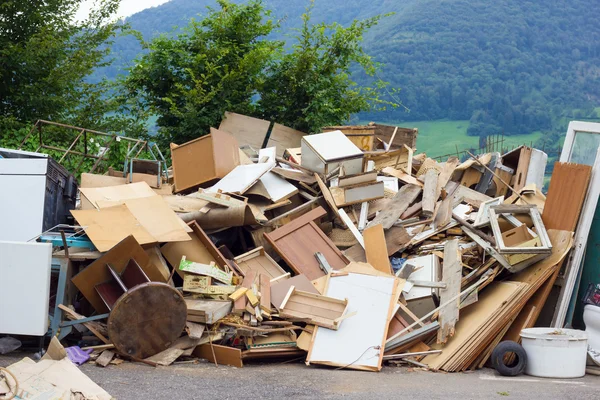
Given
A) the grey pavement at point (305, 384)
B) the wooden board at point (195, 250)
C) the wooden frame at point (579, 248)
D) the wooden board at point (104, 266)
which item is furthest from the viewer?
the wooden frame at point (579, 248)

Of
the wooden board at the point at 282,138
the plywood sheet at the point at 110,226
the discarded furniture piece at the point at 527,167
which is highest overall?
the discarded furniture piece at the point at 527,167

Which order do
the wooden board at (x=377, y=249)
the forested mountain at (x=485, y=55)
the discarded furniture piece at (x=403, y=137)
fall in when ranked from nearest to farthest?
the wooden board at (x=377, y=249) < the discarded furniture piece at (x=403, y=137) < the forested mountain at (x=485, y=55)

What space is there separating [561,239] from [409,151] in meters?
3.16

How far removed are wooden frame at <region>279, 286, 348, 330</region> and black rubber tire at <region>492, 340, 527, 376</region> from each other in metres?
1.55

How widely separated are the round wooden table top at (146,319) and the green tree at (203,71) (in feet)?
25.1

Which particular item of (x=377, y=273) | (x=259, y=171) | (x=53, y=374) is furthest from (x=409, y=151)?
(x=53, y=374)

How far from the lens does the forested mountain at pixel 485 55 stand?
52562 mm

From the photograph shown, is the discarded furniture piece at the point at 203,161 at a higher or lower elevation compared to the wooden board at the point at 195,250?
higher

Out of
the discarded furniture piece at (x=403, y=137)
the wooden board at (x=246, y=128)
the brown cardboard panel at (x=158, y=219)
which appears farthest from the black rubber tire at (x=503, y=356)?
the wooden board at (x=246, y=128)

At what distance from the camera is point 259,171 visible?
9.04 metres

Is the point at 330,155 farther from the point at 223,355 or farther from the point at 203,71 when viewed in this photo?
the point at 203,71

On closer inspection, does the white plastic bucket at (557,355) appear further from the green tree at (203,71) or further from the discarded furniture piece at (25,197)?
the green tree at (203,71)

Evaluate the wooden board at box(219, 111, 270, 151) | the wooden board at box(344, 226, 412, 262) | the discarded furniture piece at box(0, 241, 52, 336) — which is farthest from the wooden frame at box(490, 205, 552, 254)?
the wooden board at box(219, 111, 270, 151)

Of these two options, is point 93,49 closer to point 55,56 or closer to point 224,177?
point 55,56
